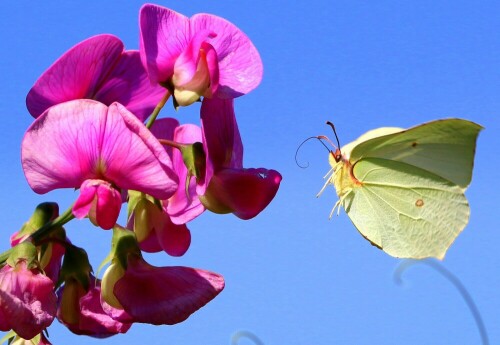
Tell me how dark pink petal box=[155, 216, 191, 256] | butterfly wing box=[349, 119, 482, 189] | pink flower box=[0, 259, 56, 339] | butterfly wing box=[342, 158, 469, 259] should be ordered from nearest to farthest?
1. pink flower box=[0, 259, 56, 339]
2. dark pink petal box=[155, 216, 191, 256]
3. butterfly wing box=[349, 119, 482, 189]
4. butterfly wing box=[342, 158, 469, 259]

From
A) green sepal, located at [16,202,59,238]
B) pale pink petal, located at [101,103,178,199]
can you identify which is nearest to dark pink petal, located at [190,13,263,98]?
pale pink petal, located at [101,103,178,199]

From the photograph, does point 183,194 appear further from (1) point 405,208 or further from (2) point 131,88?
(1) point 405,208

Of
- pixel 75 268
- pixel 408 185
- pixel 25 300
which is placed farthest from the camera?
pixel 408 185

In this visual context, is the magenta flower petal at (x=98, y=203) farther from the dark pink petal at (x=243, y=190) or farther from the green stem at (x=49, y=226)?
the dark pink petal at (x=243, y=190)

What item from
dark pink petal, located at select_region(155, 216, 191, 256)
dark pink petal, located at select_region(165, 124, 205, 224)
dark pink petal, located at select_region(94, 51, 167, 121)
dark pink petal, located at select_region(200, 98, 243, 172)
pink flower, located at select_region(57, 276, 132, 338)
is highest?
dark pink petal, located at select_region(94, 51, 167, 121)

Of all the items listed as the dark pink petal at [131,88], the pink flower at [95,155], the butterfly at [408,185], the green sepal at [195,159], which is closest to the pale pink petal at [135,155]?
the pink flower at [95,155]

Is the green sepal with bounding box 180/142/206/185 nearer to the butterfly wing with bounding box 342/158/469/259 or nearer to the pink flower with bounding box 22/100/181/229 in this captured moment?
the pink flower with bounding box 22/100/181/229

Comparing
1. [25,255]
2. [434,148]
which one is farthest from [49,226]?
[434,148]
